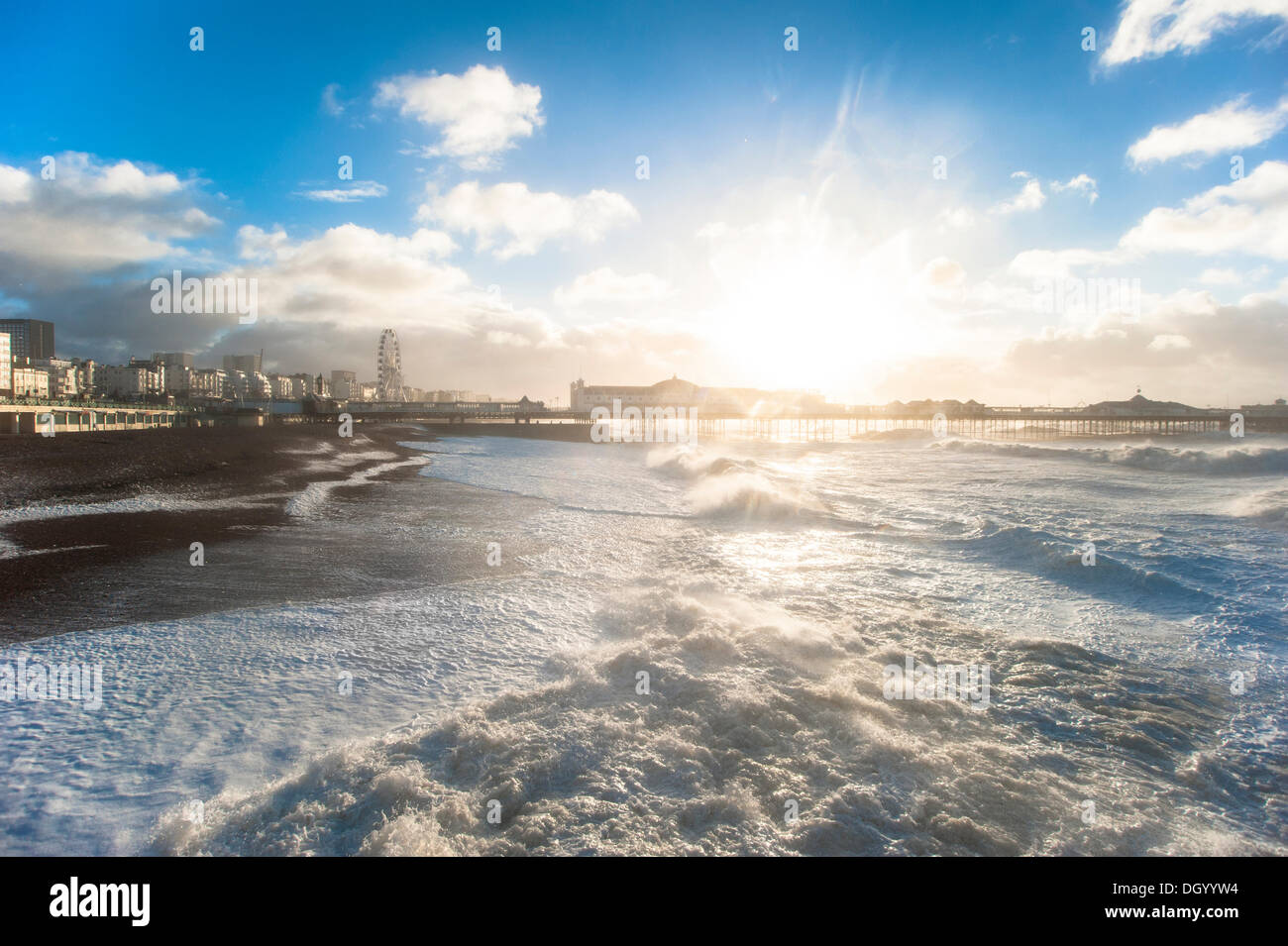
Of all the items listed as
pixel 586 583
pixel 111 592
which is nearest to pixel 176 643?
pixel 111 592

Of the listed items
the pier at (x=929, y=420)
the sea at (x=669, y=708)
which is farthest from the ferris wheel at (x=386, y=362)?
the sea at (x=669, y=708)

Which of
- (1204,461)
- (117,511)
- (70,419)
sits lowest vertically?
(117,511)

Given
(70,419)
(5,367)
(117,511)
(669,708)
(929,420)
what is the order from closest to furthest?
(669,708), (117,511), (70,419), (5,367), (929,420)

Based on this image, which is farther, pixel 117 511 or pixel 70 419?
pixel 70 419

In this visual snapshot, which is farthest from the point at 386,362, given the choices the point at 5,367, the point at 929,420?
the point at 929,420

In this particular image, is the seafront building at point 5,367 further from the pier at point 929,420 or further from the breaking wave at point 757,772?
the breaking wave at point 757,772

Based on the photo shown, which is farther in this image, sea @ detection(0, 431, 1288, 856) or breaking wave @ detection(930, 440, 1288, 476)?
breaking wave @ detection(930, 440, 1288, 476)

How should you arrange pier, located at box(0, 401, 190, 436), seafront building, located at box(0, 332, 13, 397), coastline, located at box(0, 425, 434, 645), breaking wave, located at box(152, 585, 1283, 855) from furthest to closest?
seafront building, located at box(0, 332, 13, 397) < pier, located at box(0, 401, 190, 436) < coastline, located at box(0, 425, 434, 645) < breaking wave, located at box(152, 585, 1283, 855)

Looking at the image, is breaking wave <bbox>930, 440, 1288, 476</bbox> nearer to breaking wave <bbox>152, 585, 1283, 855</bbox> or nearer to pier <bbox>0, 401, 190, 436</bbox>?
breaking wave <bbox>152, 585, 1283, 855</bbox>

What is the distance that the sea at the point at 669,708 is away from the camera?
153 inches

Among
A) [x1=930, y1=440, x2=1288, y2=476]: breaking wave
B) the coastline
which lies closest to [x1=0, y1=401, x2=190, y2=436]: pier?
the coastline

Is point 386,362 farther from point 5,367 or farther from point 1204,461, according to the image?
point 1204,461

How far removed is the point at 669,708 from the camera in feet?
17.9

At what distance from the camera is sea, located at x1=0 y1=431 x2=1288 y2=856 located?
3.88 metres
